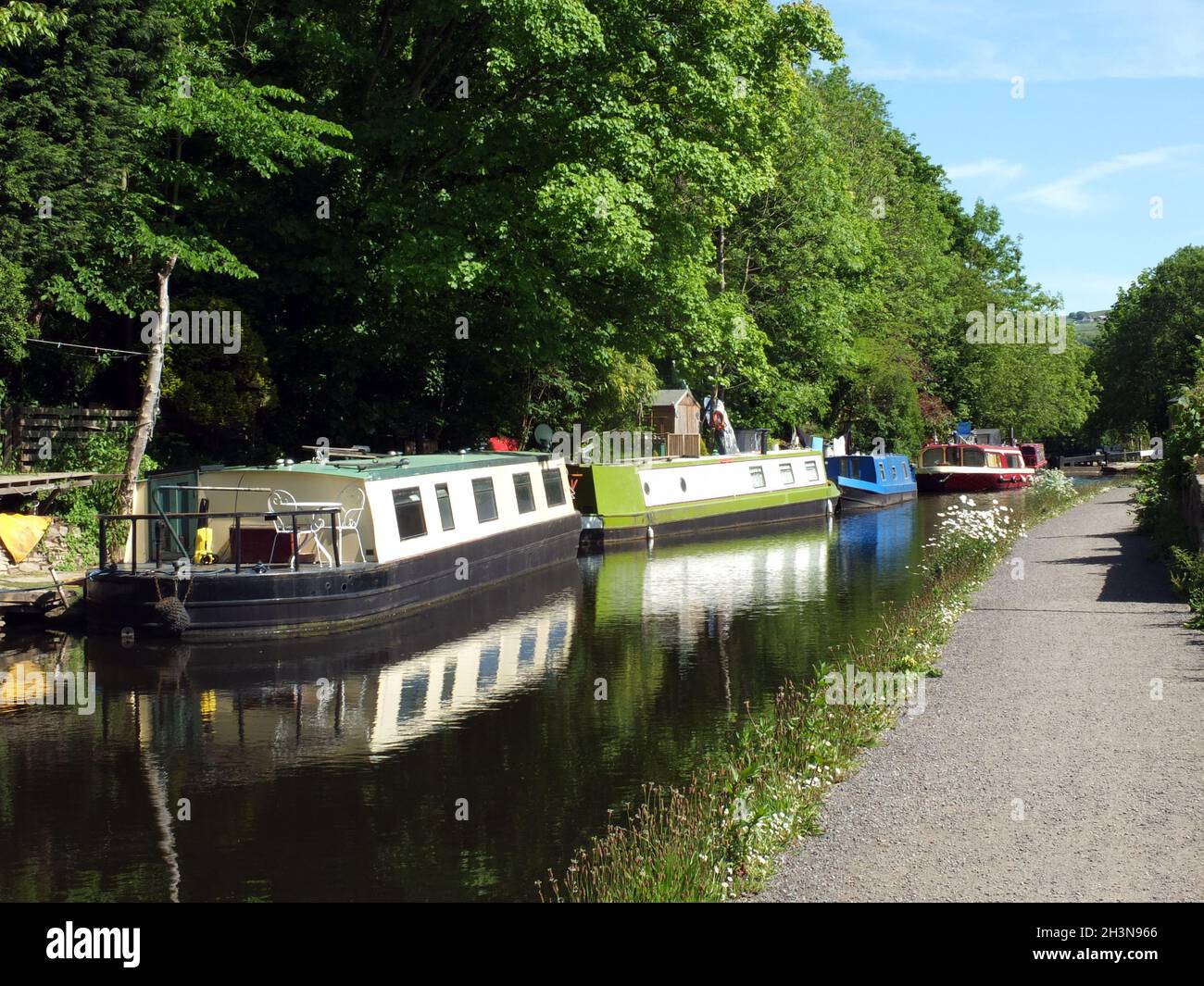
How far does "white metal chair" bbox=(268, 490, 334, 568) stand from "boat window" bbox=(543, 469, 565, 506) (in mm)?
9238

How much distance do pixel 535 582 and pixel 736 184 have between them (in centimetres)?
1088

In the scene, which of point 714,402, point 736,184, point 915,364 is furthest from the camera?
point 915,364

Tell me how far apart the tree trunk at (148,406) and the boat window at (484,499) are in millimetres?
6285

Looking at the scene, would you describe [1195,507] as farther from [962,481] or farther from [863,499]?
[962,481]

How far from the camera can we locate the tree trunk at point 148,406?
23.0 meters

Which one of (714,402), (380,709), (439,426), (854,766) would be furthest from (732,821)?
(714,402)

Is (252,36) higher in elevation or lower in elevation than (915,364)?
higher

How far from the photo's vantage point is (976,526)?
2488 centimetres

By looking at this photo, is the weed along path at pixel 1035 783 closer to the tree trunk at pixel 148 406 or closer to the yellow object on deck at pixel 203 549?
the yellow object on deck at pixel 203 549

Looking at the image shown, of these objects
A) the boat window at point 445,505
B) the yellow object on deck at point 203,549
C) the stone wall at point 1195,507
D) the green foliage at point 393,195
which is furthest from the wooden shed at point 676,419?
the yellow object on deck at point 203,549

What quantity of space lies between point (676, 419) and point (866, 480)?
309 inches

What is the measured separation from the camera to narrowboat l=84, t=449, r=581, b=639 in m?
18.8

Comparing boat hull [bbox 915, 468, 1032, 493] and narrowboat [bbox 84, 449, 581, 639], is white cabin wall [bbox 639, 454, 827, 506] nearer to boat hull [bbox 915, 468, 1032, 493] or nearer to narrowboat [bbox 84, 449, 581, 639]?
narrowboat [bbox 84, 449, 581, 639]
